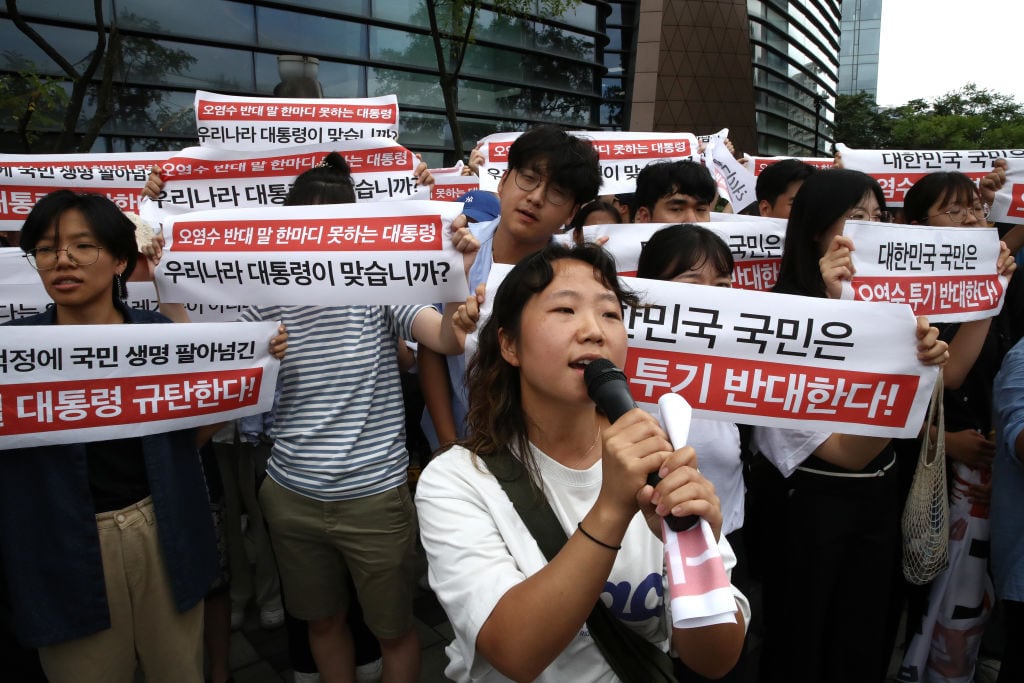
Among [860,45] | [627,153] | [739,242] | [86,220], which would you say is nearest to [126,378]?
[86,220]

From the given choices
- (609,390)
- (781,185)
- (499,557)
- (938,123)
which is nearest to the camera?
(609,390)

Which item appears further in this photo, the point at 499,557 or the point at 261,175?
the point at 261,175

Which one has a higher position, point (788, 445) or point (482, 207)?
point (482, 207)

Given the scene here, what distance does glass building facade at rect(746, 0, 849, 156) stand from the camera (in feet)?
115

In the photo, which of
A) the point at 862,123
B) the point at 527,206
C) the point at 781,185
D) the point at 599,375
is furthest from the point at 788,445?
the point at 862,123

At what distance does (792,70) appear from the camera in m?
39.4

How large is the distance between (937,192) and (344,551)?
332cm

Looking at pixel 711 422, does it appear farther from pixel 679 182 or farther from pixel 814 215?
pixel 679 182

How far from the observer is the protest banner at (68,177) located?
12.5ft

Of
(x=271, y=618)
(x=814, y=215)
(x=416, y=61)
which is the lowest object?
(x=271, y=618)

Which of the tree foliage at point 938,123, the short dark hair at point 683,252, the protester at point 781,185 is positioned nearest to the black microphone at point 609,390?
the short dark hair at point 683,252

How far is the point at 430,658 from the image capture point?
3273mm

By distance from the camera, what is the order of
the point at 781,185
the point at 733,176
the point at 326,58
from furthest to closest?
Answer: 1. the point at 326,58
2. the point at 733,176
3. the point at 781,185

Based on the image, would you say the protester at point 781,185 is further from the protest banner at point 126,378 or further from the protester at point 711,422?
the protest banner at point 126,378
